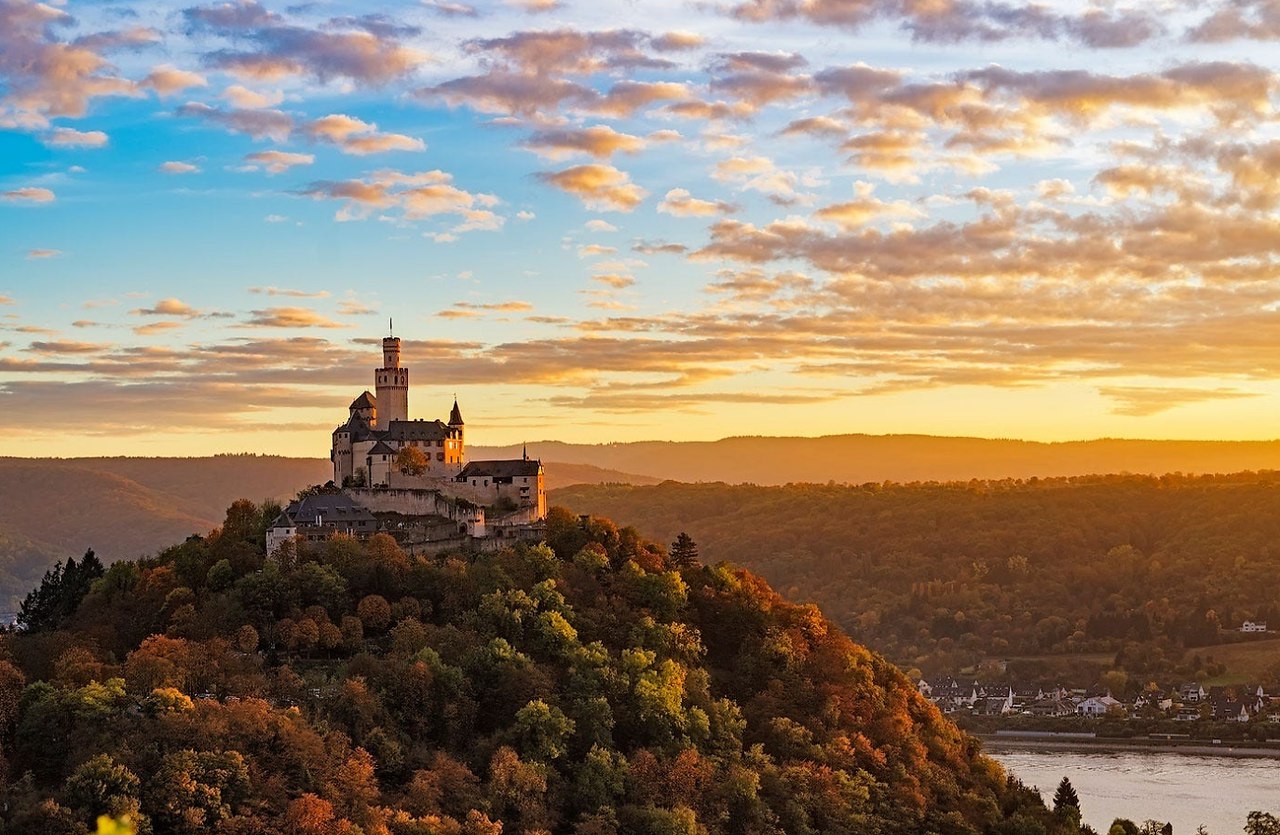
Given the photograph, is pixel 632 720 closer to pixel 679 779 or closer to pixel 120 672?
pixel 679 779

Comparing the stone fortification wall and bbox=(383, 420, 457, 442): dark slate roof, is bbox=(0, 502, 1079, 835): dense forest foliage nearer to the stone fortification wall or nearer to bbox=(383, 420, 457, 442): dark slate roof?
the stone fortification wall

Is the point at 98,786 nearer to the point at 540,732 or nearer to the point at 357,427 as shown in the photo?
the point at 540,732

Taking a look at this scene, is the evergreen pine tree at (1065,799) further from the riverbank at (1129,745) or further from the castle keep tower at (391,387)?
the riverbank at (1129,745)

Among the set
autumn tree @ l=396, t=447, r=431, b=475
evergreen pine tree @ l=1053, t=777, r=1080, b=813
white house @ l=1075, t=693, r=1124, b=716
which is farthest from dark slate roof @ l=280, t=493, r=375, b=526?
white house @ l=1075, t=693, r=1124, b=716

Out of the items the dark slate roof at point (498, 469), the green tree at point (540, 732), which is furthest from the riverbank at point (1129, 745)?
the green tree at point (540, 732)

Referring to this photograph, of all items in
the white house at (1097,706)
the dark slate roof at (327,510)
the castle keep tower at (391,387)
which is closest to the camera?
the dark slate roof at (327,510)

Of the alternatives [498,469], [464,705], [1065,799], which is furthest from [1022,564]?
[464,705]
